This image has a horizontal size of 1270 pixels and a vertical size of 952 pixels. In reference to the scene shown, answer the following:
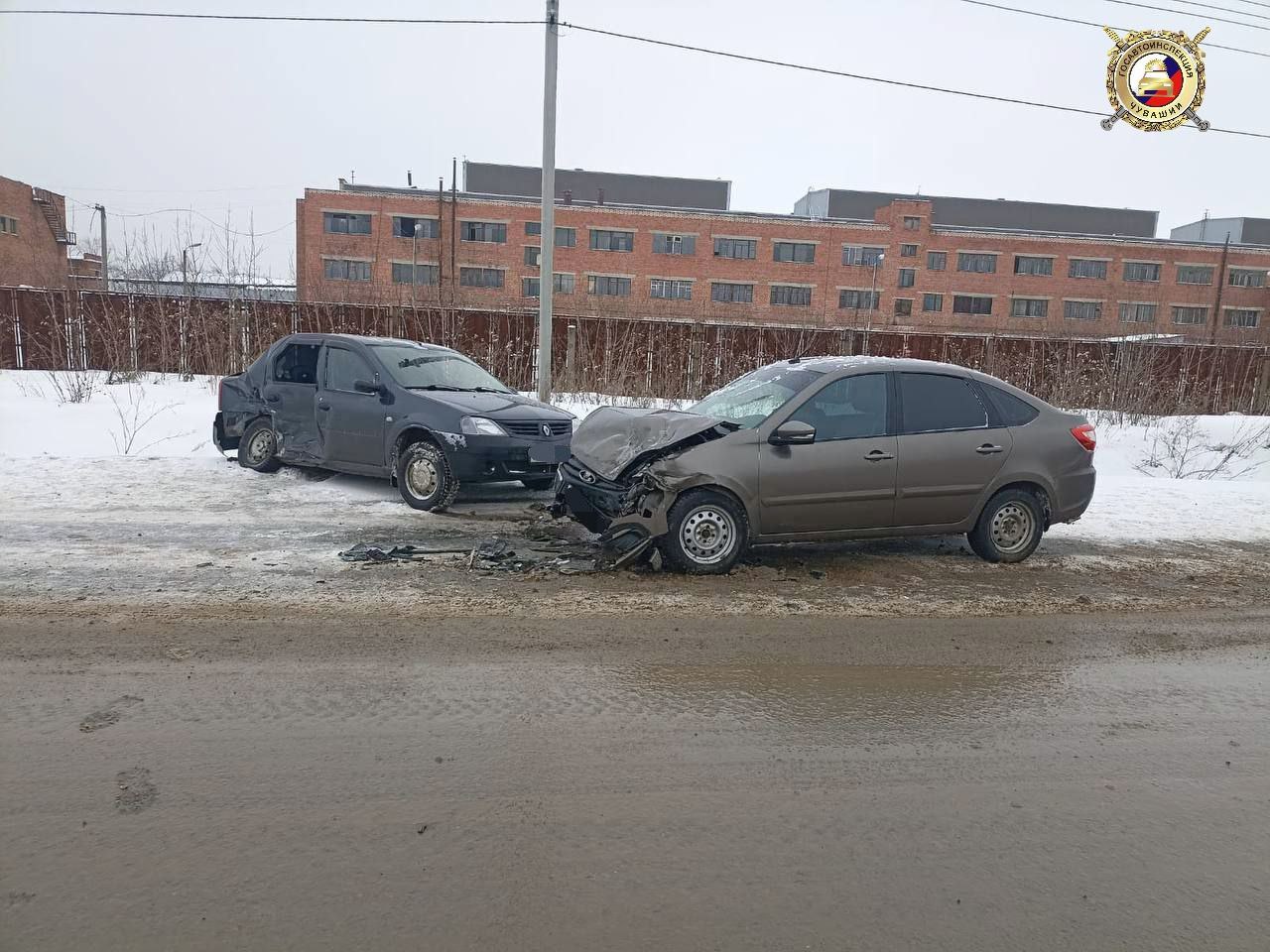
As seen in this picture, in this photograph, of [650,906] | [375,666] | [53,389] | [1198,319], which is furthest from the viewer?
[1198,319]

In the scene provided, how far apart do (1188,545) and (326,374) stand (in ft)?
29.6

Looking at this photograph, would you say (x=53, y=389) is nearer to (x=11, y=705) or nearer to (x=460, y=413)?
(x=460, y=413)

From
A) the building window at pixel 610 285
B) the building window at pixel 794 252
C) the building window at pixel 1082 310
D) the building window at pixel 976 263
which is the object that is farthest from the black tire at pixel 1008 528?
the building window at pixel 1082 310

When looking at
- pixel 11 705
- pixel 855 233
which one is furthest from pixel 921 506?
pixel 855 233

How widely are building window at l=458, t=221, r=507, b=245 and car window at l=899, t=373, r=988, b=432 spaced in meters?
53.1

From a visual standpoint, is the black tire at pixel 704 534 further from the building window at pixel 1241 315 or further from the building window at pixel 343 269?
the building window at pixel 1241 315

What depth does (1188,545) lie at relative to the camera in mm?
8219

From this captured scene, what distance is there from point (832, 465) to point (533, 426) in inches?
128

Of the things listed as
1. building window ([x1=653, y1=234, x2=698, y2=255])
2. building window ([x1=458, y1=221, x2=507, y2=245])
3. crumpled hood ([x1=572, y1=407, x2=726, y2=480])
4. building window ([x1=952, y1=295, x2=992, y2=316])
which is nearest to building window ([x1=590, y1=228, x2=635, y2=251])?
building window ([x1=653, y1=234, x2=698, y2=255])

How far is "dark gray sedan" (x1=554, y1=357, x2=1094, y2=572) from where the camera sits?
6.38m

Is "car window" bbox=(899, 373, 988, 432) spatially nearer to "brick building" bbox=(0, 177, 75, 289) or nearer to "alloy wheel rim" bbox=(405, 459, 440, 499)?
"alloy wheel rim" bbox=(405, 459, 440, 499)

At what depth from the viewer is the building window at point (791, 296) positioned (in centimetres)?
5928

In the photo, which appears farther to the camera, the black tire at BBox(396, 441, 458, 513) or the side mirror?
the black tire at BBox(396, 441, 458, 513)

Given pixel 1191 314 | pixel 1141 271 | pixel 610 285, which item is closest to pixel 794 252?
pixel 610 285
